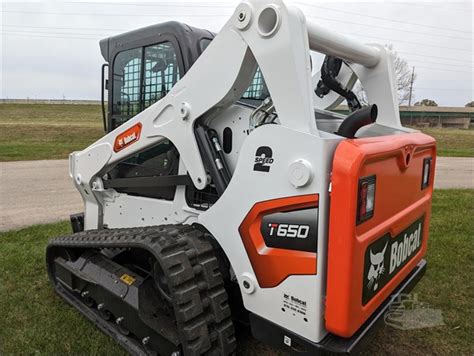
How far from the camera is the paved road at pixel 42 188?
667 centimetres

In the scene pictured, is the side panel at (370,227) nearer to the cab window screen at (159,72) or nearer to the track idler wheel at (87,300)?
the cab window screen at (159,72)

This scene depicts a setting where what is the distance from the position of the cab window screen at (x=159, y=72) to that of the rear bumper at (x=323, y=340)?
1817mm

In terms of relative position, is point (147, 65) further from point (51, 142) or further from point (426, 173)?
point (51, 142)

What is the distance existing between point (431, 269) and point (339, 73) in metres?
2.48

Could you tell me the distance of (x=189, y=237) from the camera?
250 cm

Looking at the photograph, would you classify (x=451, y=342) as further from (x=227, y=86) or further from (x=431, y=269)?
(x=227, y=86)

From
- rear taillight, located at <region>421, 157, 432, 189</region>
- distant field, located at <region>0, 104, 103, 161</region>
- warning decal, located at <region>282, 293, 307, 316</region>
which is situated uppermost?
rear taillight, located at <region>421, 157, 432, 189</region>

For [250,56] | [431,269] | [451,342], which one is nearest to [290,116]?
[250,56]

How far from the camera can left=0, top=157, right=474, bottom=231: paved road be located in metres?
6.67

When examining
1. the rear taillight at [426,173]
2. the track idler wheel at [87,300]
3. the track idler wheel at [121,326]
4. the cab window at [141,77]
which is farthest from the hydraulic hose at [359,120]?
the track idler wheel at [87,300]

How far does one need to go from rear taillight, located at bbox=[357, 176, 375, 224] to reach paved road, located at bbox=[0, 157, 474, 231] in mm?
5547

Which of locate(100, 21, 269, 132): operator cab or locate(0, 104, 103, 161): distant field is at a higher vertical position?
locate(100, 21, 269, 132): operator cab

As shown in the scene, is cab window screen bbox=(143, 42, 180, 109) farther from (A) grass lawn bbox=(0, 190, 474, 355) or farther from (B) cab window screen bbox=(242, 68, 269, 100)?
(A) grass lawn bbox=(0, 190, 474, 355)

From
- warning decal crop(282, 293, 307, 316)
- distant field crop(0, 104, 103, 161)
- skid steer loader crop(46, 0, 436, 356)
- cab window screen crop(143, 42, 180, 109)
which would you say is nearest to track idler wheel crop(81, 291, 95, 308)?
skid steer loader crop(46, 0, 436, 356)
